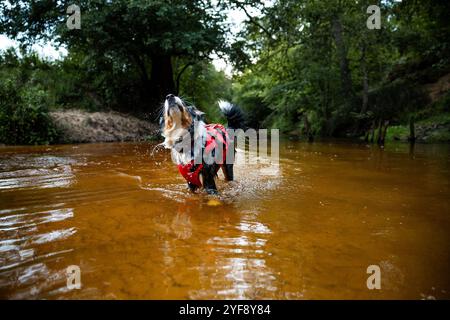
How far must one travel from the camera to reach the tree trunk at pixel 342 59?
18.0 metres

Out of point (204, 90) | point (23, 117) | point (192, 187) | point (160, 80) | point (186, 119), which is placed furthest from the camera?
point (204, 90)

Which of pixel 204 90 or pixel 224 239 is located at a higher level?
pixel 204 90

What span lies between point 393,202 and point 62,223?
3.70 m

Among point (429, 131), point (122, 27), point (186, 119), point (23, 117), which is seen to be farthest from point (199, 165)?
point (429, 131)

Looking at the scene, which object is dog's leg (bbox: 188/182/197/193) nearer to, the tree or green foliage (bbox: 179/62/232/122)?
the tree

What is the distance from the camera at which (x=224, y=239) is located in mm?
2551

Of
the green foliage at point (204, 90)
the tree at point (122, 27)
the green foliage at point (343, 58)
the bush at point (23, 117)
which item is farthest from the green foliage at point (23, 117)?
the green foliage at point (204, 90)

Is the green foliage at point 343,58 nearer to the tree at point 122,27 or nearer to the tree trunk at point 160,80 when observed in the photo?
the tree at point 122,27

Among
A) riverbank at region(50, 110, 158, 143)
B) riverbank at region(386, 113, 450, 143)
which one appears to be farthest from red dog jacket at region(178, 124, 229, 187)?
riverbank at region(386, 113, 450, 143)

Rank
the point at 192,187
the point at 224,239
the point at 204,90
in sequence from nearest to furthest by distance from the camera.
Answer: the point at 224,239 → the point at 192,187 → the point at 204,90

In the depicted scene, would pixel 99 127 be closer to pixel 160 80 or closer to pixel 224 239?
pixel 160 80

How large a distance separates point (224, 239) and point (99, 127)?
12.2m

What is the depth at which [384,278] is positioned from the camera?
1896 mm

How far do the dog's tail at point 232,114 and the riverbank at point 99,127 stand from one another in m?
7.36
